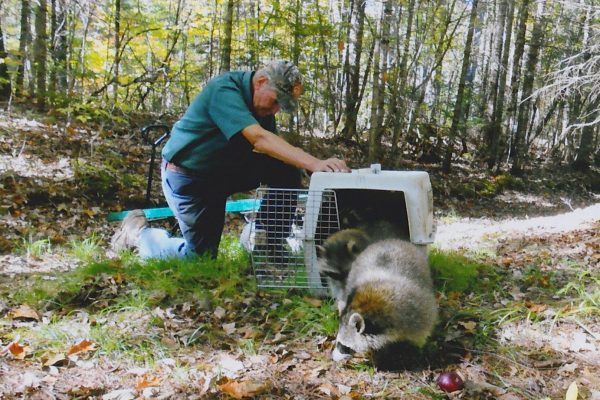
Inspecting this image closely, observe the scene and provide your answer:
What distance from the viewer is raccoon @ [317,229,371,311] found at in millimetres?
3898

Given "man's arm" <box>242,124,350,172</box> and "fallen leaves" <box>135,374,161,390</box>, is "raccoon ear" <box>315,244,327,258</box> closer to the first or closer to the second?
"man's arm" <box>242,124,350,172</box>

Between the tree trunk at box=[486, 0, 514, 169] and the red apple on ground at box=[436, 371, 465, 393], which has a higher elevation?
the tree trunk at box=[486, 0, 514, 169]

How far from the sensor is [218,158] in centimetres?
459

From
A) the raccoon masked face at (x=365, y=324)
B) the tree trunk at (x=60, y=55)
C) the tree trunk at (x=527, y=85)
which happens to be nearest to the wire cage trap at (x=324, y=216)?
the raccoon masked face at (x=365, y=324)

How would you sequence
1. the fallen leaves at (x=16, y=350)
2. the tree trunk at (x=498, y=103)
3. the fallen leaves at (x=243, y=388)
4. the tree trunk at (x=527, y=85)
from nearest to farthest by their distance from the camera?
the fallen leaves at (x=243, y=388), the fallen leaves at (x=16, y=350), the tree trunk at (x=527, y=85), the tree trunk at (x=498, y=103)

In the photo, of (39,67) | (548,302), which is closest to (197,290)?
(548,302)

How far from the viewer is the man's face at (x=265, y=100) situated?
14.3 ft

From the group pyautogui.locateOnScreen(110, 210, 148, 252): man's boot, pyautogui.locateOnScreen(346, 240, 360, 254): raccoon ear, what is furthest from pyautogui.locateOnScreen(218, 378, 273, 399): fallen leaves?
pyautogui.locateOnScreen(110, 210, 148, 252): man's boot

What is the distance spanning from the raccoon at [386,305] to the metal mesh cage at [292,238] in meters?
0.44

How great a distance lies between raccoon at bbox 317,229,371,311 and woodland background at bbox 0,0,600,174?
18.8 feet

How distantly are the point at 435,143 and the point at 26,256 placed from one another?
43.0ft

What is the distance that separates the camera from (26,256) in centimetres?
500

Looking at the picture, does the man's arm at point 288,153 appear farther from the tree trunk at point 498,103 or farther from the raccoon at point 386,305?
the tree trunk at point 498,103

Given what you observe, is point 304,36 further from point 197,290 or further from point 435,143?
point 197,290
